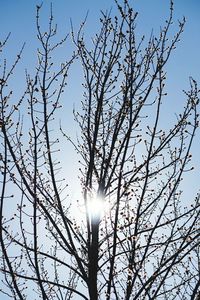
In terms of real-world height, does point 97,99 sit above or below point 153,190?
above

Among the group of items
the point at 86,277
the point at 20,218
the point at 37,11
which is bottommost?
the point at 86,277

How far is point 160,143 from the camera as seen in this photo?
4.78 metres

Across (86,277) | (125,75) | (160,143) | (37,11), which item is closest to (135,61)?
(125,75)

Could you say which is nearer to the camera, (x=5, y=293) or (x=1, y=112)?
(x=1, y=112)

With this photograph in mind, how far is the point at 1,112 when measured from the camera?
4273 millimetres

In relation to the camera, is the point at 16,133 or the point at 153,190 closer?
the point at 16,133

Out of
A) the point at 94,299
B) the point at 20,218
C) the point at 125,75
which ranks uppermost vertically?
the point at 125,75

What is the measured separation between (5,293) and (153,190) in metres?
2.73

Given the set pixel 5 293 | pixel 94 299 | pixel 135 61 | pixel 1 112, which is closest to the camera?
pixel 94 299

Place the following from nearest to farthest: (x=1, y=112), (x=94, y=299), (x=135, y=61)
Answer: (x=94, y=299) → (x=1, y=112) → (x=135, y=61)

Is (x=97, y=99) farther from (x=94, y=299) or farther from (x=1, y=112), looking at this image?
(x=94, y=299)

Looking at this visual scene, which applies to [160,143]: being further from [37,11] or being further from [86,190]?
[37,11]

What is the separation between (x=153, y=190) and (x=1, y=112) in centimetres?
251

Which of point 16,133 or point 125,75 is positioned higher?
point 125,75
